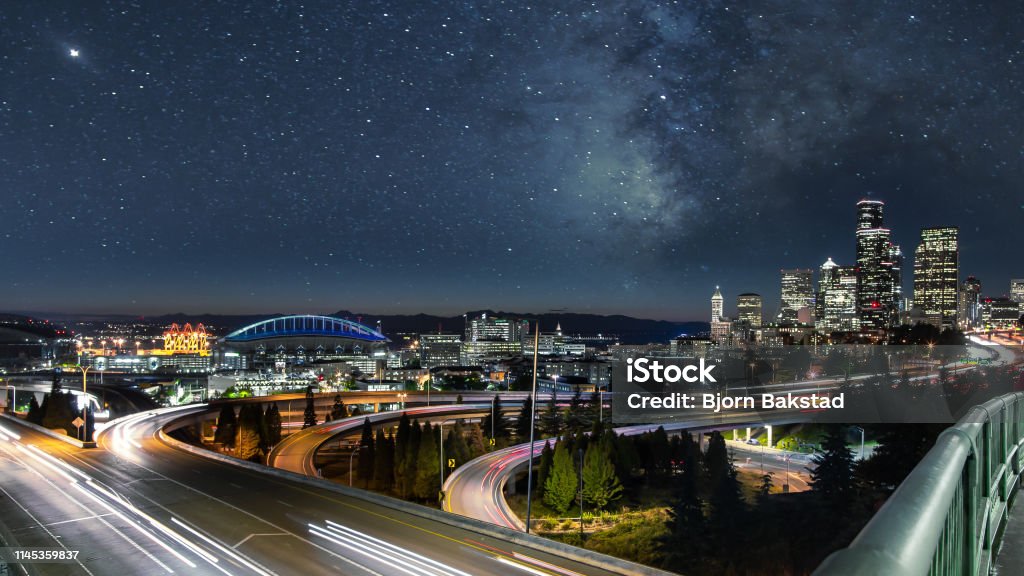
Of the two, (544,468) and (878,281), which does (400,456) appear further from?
(878,281)

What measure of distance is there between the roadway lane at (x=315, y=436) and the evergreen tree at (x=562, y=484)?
10.5 m

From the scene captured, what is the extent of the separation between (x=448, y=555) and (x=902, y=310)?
664 feet

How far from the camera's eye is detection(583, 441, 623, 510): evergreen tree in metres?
27.3

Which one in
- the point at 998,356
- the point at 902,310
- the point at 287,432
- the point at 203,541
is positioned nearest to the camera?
the point at 203,541

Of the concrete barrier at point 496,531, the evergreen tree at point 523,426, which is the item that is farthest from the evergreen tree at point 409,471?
the evergreen tree at point 523,426

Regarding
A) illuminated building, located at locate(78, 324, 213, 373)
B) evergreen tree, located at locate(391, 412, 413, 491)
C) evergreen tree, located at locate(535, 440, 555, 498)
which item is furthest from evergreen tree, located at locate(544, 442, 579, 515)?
illuminated building, located at locate(78, 324, 213, 373)

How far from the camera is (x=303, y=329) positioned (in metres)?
164

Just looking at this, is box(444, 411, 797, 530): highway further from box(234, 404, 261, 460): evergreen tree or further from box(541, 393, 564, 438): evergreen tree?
box(234, 404, 261, 460): evergreen tree

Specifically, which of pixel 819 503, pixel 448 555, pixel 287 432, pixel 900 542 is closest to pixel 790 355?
pixel 819 503

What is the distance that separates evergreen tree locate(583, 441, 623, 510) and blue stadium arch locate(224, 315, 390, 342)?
141495 mm

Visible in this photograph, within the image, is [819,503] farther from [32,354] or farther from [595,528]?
[32,354]

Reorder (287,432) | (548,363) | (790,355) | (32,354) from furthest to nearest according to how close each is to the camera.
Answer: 1. (32,354)
2. (548,363)
3. (790,355)
4. (287,432)

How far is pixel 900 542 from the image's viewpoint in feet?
3.06

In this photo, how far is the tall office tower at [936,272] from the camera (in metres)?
150
